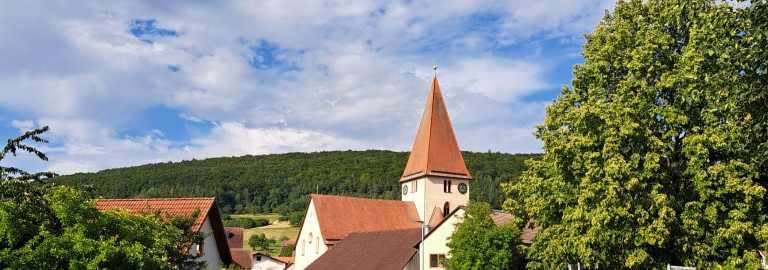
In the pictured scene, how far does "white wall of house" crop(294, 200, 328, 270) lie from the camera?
48.5 meters

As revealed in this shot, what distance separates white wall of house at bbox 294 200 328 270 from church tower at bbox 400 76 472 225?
8767 millimetres

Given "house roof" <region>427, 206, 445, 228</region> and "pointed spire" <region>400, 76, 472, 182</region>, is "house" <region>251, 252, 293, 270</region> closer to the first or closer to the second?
"pointed spire" <region>400, 76, 472, 182</region>

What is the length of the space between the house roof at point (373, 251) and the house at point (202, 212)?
13.6 meters

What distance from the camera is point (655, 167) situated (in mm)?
17359

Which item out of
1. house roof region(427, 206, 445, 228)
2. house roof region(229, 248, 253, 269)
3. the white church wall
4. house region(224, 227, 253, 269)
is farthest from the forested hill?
house roof region(427, 206, 445, 228)

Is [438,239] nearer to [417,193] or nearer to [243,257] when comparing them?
[417,193]

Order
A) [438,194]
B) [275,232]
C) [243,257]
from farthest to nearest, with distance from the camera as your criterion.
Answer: [275,232], [243,257], [438,194]

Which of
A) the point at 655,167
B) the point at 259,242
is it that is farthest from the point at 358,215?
the point at 259,242

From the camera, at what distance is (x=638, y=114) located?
1880cm

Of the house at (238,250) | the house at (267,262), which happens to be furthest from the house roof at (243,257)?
the house at (267,262)

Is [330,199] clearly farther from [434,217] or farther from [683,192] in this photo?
[683,192]

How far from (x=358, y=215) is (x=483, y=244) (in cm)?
2476

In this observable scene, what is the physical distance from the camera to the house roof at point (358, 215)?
160 feet

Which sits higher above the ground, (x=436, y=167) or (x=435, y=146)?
(x=435, y=146)
